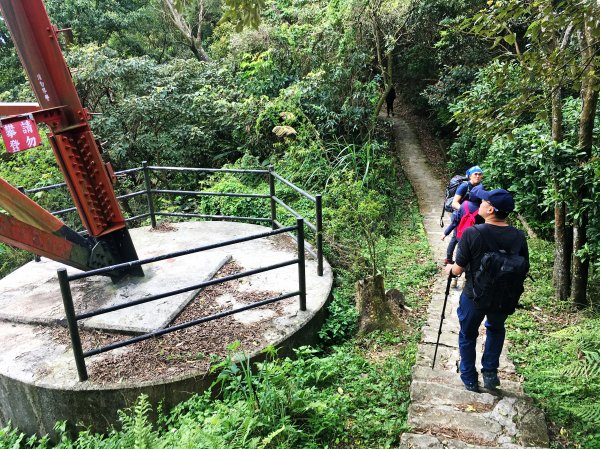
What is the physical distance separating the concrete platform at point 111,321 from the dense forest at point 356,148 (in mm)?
227

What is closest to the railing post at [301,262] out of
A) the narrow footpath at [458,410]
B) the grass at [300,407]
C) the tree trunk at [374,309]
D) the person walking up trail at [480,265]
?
the grass at [300,407]

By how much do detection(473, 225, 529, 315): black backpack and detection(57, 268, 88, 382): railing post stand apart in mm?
3071

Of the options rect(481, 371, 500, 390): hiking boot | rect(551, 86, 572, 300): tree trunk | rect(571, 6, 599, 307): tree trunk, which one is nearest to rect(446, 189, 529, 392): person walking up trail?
rect(481, 371, 500, 390): hiking boot

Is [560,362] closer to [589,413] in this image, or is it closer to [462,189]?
[589,413]

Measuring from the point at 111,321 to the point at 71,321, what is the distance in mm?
1137

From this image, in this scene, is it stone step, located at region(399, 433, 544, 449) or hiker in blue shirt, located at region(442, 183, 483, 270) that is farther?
hiker in blue shirt, located at region(442, 183, 483, 270)

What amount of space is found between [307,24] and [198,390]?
9921mm

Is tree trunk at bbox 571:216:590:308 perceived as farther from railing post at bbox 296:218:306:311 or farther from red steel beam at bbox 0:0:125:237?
red steel beam at bbox 0:0:125:237

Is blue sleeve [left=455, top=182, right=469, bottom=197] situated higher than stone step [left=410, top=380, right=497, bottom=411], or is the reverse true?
blue sleeve [left=455, top=182, right=469, bottom=197]

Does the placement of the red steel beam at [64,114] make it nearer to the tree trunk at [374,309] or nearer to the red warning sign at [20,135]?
the red warning sign at [20,135]

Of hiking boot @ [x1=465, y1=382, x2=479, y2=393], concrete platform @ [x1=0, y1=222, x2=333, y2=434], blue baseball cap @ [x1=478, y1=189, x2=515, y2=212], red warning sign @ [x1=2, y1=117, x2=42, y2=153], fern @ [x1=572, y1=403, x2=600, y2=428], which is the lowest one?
fern @ [x1=572, y1=403, x2=600, y2=428]

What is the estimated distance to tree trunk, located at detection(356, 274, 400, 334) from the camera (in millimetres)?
5000

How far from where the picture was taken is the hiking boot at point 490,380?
3.75 m

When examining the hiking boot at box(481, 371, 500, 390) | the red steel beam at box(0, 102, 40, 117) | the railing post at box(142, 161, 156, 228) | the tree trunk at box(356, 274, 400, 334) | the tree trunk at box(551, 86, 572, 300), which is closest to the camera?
the hiking boot at box(481, 371, 500, 390)
